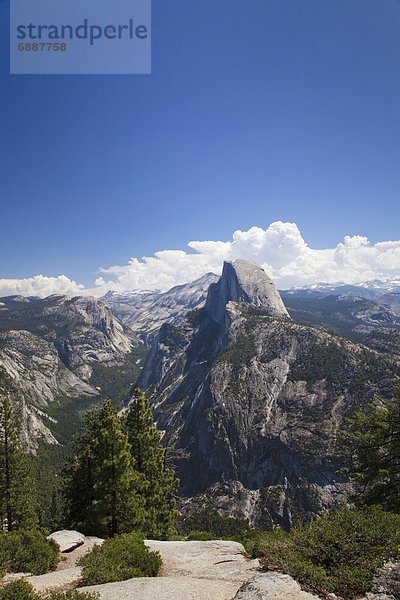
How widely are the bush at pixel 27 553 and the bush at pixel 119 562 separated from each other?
2.84 metres

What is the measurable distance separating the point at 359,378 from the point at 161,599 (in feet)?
596

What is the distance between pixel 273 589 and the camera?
11883 millimetres

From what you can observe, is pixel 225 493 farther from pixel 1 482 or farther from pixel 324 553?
pixel 324 553

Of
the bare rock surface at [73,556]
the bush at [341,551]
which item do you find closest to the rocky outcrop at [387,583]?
the bush at [341,551]

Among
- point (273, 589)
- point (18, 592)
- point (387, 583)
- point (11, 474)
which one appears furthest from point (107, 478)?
point (387, 583)

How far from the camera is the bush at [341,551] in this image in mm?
12109

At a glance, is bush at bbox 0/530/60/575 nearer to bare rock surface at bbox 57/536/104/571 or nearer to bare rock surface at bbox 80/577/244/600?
bare rock surface at bbox 57/536/104/571

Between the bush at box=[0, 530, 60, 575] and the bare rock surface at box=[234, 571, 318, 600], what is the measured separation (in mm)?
11698

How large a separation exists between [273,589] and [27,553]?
1360cm

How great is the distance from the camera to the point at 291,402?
17925cm

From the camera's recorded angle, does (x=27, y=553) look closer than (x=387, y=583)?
No

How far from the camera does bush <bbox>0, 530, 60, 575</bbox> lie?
1712 centimetres

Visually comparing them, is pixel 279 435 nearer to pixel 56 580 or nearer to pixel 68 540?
pixel 68 540

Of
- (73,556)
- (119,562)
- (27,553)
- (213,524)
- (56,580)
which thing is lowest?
(213,524)
